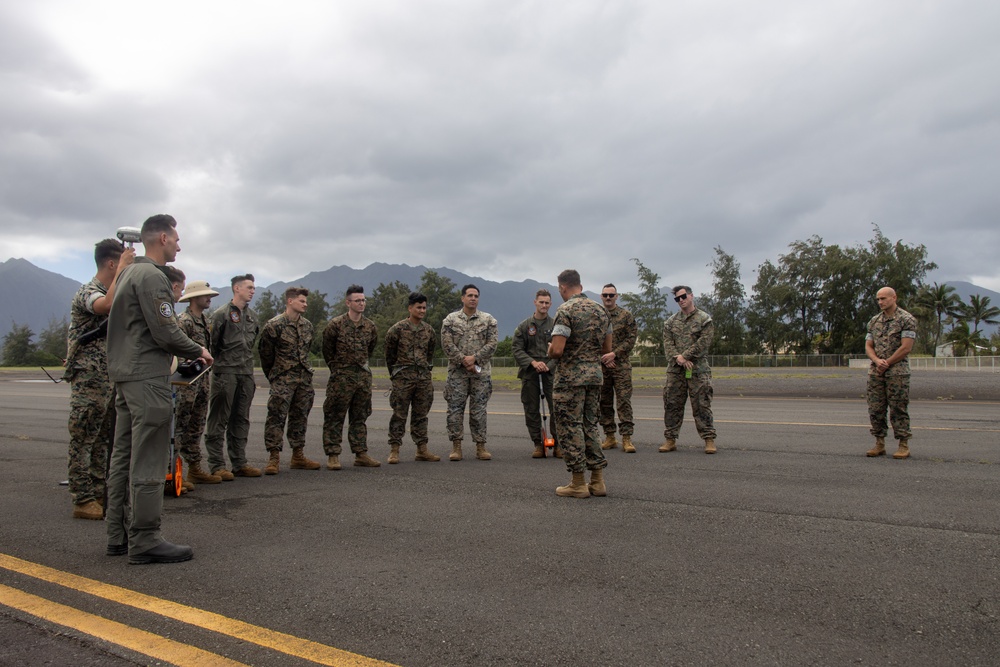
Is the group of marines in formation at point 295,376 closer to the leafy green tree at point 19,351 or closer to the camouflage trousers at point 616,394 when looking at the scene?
the camouflage trousers at point 616,394

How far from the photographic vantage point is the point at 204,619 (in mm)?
3352

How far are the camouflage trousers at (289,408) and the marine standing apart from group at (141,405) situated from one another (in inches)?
131

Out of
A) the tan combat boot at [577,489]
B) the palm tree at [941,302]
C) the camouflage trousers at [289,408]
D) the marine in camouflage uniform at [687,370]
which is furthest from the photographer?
the palm tree at [941,302]

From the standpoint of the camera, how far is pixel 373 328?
835cm

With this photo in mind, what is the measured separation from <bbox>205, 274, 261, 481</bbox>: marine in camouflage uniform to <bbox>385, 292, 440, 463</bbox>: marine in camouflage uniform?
63.6 inches

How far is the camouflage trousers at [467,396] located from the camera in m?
8.66

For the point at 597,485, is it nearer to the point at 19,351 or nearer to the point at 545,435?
the point at 545,435

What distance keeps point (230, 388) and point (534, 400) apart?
3.67 metres

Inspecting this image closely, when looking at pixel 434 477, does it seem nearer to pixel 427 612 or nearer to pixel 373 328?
pixel 373 328

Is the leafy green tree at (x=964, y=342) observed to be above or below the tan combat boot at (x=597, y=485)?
above

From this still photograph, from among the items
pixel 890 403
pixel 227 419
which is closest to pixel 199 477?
pixel 227 419

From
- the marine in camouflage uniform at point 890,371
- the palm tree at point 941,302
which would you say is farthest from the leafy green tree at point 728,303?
the marine in camouflage uniform at point 890,371

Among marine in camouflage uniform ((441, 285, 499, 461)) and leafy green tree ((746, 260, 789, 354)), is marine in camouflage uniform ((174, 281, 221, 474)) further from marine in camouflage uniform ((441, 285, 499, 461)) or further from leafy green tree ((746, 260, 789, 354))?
leafy green tree ((746, 260, 789, 354))

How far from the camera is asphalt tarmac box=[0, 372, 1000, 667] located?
3.06 metres
